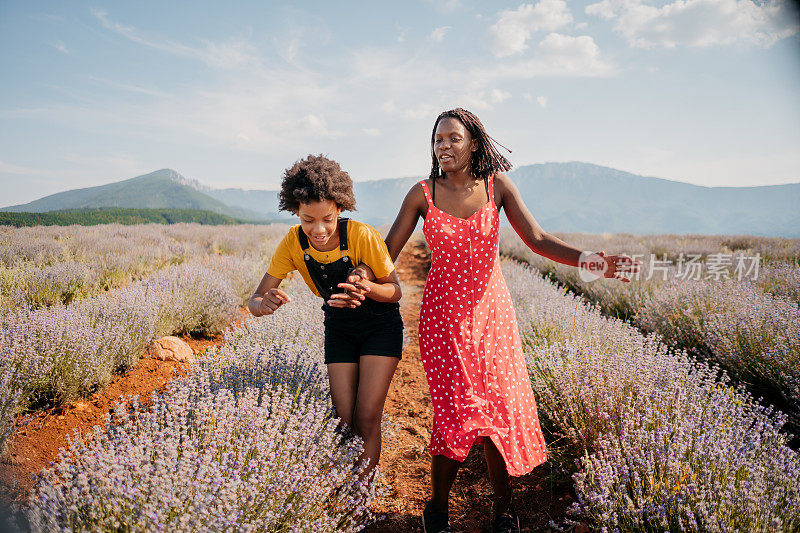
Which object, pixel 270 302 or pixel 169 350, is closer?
pixel 270 302

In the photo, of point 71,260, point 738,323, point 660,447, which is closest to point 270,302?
point 660,447

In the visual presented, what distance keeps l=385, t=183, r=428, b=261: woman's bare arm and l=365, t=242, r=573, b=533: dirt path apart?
127 centimetres

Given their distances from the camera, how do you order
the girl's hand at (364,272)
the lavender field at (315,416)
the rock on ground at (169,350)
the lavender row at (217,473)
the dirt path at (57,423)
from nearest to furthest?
the lavender row at (217,473), the lavender field at (315,416), the dirt path at (57,423), the girl's hand at (364,272), the rock on ground at (169,350)

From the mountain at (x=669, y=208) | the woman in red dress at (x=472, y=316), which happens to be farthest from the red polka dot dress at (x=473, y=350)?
the mountain at (x=669, y=208)

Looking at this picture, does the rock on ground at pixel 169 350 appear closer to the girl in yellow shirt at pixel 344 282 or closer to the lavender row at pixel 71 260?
the lavender row at pixel 71 260

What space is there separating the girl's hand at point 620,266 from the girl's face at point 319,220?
4.26 feet

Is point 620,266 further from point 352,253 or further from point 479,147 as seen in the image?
point 352,253

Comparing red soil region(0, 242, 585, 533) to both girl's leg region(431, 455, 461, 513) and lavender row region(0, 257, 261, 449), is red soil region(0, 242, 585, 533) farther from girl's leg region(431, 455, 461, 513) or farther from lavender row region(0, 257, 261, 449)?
girl's leg region(431, 455, 461, 513)

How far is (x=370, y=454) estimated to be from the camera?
6.90ft

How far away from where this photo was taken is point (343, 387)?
2193mm

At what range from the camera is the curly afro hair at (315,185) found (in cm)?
204

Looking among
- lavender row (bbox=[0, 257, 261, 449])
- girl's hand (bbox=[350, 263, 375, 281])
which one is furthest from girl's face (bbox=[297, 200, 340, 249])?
lavender row (bbox=[0, 257, 261, 449])

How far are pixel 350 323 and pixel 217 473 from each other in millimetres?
959

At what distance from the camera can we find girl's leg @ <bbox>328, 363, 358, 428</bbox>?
218cm
